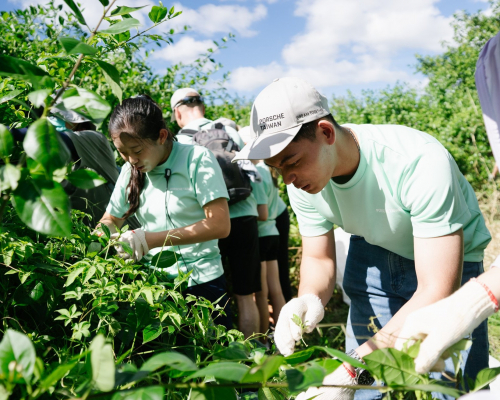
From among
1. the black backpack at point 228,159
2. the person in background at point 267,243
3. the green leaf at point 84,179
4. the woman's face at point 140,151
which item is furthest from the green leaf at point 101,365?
the person in background at point 267,243

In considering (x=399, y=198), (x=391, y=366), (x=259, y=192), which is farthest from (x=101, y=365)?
(x=259, y=192)

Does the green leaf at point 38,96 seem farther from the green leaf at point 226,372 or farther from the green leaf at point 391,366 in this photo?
the green leaf at point 391,366

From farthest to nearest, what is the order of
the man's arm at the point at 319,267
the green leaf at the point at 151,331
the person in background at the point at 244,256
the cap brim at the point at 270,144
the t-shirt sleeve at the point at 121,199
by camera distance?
the person in background at the point at 244,256, the t-shirt sleeve at the point at 121,199, the man's arm at the point at 319,267, the cap brim at the point at 270,144, the green leaf at the point at 151,331

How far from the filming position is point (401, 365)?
0.67 m

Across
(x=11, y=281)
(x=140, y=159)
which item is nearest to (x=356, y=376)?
(x=11, y=281)

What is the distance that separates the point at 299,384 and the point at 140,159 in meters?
1.67

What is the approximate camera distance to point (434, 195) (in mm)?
1385

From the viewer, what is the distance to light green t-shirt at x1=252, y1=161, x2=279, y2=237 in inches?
139

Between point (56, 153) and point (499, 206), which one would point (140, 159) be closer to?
point (56, 153)

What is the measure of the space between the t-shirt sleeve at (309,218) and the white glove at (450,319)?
85cm

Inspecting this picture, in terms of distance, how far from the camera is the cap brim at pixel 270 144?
4.57 ft

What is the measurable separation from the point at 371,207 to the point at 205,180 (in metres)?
0.79

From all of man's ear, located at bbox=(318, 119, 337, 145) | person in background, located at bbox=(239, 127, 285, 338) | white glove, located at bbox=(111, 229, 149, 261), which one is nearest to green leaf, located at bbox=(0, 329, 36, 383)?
man's ear, located at bbox=(318, 119, 337, 145)

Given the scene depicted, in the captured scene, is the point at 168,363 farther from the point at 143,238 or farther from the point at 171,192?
the point at 171,192
